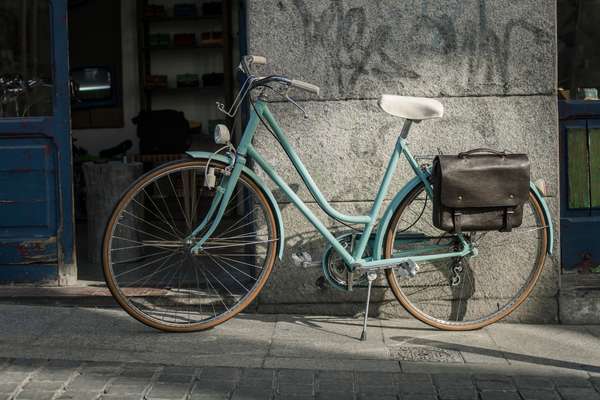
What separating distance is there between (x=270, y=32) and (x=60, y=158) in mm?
1570

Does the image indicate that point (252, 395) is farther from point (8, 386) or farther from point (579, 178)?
point (579, 178)

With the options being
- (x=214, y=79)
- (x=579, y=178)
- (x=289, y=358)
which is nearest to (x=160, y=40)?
(x=214, y=79)

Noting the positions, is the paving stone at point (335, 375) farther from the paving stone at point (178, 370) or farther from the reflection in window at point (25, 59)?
the reflection in window at point (25, 59)

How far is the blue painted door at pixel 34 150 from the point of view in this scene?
18.3 feet

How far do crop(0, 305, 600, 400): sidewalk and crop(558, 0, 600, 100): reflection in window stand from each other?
1.43 meters

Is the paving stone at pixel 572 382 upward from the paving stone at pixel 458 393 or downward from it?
downward

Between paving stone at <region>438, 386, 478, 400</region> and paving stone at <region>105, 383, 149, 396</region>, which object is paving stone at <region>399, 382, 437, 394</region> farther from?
paving stone at <region>105, 383, 149, 396</region>

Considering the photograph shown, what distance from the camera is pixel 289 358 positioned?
4.36 metres

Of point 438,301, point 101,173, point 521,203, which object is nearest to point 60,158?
point 101,173

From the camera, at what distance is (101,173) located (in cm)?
676

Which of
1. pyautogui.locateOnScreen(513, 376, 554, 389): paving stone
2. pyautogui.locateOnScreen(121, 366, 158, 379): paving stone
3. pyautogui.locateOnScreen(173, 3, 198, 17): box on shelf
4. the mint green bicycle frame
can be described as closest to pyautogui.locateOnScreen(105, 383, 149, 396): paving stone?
pyautogui.locateOnScreen(121, 366, 158, 379): paving stone

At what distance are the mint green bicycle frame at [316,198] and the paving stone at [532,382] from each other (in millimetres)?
869

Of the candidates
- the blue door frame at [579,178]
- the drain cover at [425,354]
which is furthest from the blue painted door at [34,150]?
the blue door frame at [579,178]

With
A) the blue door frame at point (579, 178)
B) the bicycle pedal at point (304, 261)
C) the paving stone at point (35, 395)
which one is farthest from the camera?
the blue door frame at point (579, 178)
